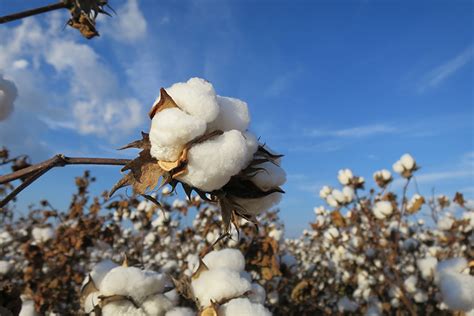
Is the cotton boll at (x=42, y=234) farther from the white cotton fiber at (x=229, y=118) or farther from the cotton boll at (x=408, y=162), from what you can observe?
the cotton boll at (x=408, y=162)

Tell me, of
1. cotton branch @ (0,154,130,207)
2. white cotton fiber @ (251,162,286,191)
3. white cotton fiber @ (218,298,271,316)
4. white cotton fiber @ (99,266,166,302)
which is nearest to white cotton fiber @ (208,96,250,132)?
white cotton fiber @ (251,162,286,191)

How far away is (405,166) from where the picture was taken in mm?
4715

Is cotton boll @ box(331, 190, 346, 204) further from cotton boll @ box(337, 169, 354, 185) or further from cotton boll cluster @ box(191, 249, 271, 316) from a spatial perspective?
cotton boll cluster @ box(191, 249, 271, 316)

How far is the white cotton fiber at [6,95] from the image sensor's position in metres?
1.64

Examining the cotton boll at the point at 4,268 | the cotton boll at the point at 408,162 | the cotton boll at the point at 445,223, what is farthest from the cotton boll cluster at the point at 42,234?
the cotton boll at the point at 445,223

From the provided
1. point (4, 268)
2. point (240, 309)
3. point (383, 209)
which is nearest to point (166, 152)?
point (240, 309)

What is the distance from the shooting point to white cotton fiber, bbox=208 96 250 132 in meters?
0.96

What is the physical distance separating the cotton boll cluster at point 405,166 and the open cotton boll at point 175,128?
13.8ft

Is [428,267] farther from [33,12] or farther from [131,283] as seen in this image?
[33,12]

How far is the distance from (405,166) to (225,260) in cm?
351

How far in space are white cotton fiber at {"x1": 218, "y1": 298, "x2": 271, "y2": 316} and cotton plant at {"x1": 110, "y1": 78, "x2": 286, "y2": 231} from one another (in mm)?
471

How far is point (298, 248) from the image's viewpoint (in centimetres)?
1037

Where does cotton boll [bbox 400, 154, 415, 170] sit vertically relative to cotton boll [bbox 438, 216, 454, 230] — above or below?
above

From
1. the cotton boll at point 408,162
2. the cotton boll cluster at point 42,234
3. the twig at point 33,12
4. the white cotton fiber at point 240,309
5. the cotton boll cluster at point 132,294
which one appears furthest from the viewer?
the cotton boll at point 408,162
